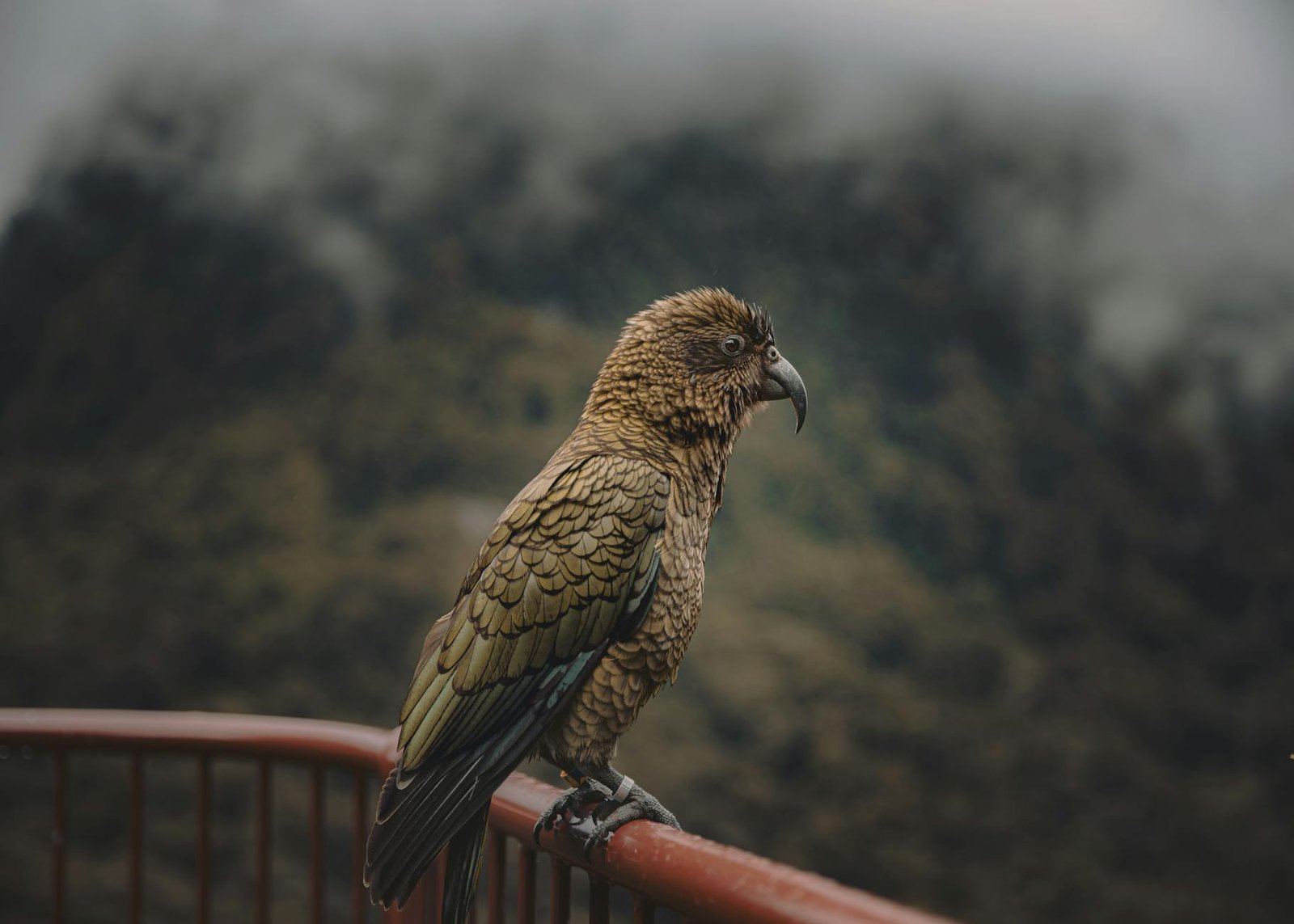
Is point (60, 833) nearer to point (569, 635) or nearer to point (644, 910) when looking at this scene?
point (569, 635)

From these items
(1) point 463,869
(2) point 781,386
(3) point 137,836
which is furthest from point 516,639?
(3) point 137,836

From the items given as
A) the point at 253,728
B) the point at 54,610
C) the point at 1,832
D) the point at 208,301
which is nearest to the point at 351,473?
the point at 208,301

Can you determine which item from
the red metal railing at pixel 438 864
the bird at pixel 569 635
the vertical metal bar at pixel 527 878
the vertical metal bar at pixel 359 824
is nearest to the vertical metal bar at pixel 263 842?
the red metal railing at pixel 438 864

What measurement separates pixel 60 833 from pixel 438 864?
2.93 feet

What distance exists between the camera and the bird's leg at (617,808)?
4.17ft

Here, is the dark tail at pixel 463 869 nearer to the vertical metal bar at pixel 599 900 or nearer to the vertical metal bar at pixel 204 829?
the vertical metal bar at pixel 599 900

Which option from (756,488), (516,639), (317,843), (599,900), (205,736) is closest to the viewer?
(599,900)

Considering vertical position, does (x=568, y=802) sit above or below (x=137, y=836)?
above

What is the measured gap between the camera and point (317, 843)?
1726mm

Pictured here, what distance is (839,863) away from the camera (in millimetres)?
9195

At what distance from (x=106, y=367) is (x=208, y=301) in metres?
1.14

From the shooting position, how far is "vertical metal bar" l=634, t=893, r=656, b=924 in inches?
44.9

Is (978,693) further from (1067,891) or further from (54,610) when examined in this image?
(54,610)

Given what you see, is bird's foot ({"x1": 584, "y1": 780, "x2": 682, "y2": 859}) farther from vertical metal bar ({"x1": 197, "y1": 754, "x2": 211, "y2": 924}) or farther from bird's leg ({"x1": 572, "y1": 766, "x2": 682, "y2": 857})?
vertical metal bar ({"x1": 197, "y1": 754, "x2": 211, "y2": 924})
